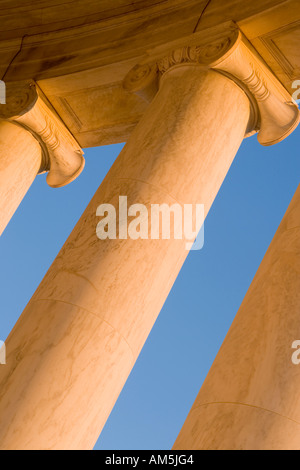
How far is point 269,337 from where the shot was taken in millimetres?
199375

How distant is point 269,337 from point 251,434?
31.7 metres
